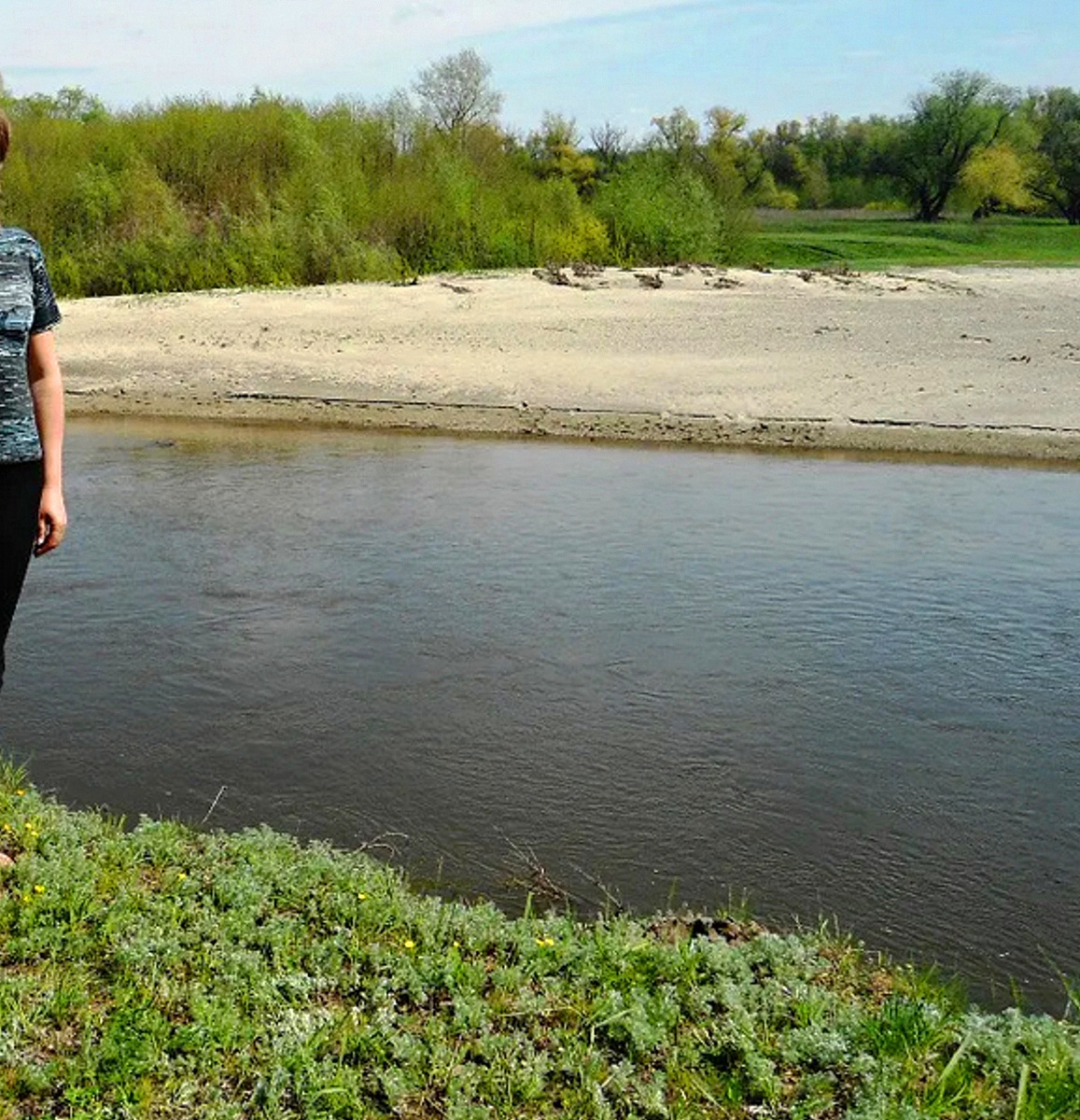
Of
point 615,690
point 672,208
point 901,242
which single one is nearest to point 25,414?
point 615,690

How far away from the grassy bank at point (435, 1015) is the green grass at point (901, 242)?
29279mm

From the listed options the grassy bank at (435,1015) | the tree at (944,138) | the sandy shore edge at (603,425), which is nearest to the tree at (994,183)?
the tree at (944,138)

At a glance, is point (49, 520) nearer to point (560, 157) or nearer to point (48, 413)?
point (48, 413)

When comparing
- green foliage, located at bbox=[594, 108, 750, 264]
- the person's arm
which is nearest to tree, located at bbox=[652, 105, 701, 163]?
green foliage, located at bbox=[594, 108, 750, 264]

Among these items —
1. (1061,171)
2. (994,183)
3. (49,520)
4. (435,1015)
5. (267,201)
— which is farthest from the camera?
(1061,171)

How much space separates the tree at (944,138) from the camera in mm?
58938

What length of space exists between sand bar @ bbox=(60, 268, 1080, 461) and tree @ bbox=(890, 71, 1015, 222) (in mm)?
40162

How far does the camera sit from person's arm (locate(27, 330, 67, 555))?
373cm

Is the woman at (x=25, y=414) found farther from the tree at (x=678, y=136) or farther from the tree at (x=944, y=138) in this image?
the tree at (x=944, y=138)

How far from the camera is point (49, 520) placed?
12.6ft

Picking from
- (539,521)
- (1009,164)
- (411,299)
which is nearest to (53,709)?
(539,521)

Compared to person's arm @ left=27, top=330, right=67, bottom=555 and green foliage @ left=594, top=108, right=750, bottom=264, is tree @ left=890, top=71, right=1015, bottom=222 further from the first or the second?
person's arm @ left=27, top=330, right=67, bottom=555

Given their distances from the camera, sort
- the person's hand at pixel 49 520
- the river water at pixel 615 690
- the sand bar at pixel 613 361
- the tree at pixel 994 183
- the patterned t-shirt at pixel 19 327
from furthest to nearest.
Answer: the tree at pixel 994 183 → the sand bar at pixel 613 361 → the river water at pixel 615 690 → the person's hand at pixel 49 520 → the patterned t-shirt at pixel 19 327

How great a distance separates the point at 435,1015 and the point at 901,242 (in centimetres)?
4390
